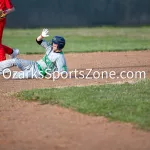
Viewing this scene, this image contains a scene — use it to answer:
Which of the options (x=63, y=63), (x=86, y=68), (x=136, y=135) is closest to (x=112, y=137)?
(x=136, y=135)

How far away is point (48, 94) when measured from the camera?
9.10 metres

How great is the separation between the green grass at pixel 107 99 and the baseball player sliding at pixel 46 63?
39.8 inches

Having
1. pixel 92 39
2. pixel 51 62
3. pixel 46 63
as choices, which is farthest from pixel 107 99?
pixel 92 39

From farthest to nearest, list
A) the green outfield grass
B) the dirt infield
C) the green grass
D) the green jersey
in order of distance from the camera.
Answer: the green outfield grass → the green jersey → the green grass → the dirt infield

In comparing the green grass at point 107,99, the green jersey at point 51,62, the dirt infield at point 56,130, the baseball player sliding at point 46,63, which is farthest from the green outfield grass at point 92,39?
the dirt infield at point 56,130

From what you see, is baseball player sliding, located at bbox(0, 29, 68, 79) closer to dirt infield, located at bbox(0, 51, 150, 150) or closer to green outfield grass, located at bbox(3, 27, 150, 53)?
dirt infield, located at bbox(0, 51, 150, 150)

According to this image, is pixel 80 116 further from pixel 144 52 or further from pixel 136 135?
pixel 144 52

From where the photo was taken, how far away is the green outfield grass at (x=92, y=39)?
1756cm

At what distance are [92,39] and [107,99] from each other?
1257 centimetres

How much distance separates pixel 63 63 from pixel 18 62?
95cm

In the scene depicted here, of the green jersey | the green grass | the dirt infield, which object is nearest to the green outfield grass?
the green jersey

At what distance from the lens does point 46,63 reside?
10805 millimetres

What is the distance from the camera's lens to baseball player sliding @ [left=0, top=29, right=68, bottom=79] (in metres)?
10.5

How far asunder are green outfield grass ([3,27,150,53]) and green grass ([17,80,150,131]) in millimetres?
7054
